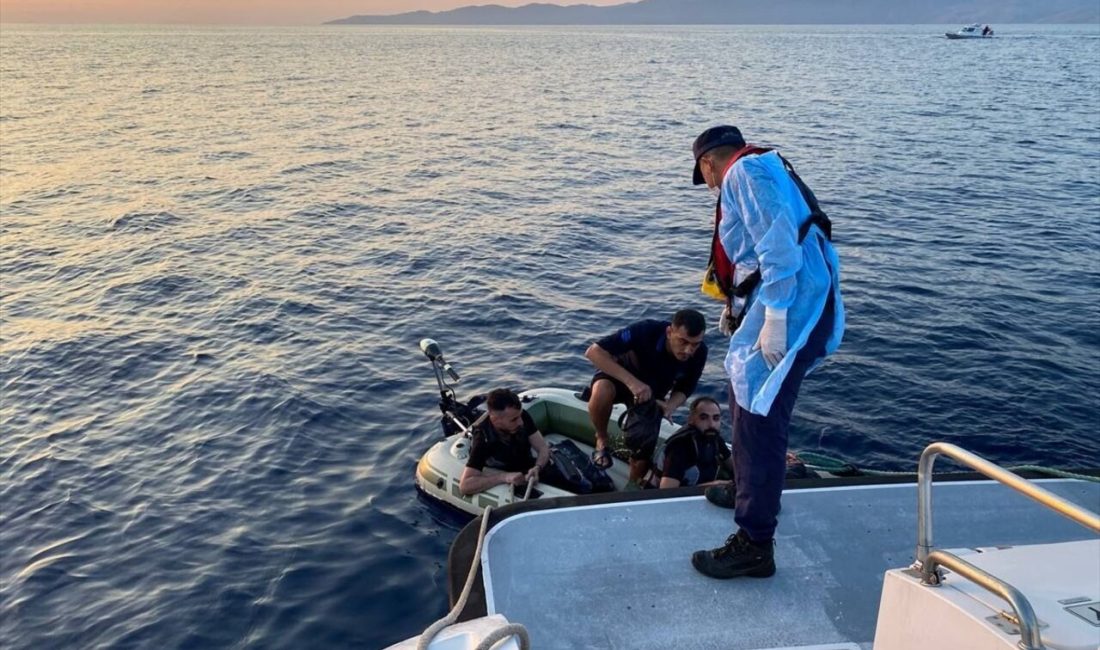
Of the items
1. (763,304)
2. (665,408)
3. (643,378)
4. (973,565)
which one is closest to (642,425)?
(665,408)

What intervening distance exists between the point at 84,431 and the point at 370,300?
5.74 m

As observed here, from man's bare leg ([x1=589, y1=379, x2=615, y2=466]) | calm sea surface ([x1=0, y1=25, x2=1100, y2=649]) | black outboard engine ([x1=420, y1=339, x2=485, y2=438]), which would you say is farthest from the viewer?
black outboard engine ([x1=420, y1=339, x2=485, y2=438])

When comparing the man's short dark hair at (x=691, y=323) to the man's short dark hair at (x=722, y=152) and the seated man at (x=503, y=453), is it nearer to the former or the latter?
the seated man at (x=503, y=453)

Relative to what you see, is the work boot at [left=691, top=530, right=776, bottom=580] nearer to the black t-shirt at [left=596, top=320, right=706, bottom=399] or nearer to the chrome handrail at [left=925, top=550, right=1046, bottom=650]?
the chrome handrail at [left=925, top=550, right=1046, bottom=650]

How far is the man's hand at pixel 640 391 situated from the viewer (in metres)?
6.95

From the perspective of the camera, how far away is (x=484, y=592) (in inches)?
195

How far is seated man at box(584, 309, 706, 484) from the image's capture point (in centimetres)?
702

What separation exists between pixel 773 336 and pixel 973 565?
1556 millimetres

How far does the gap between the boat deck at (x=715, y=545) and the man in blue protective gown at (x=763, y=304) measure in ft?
1.02

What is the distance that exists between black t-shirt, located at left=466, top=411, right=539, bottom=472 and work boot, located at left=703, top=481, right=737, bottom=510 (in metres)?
2.21

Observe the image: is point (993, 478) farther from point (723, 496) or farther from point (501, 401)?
point (501, 401)

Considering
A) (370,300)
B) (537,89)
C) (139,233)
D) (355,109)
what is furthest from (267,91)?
(370,300)

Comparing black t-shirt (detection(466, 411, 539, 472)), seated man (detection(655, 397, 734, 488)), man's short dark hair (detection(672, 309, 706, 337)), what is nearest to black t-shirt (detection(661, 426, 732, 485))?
seated man (detection(655, 397, 734, 488))

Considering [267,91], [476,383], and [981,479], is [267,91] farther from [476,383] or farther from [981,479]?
[981,479]
